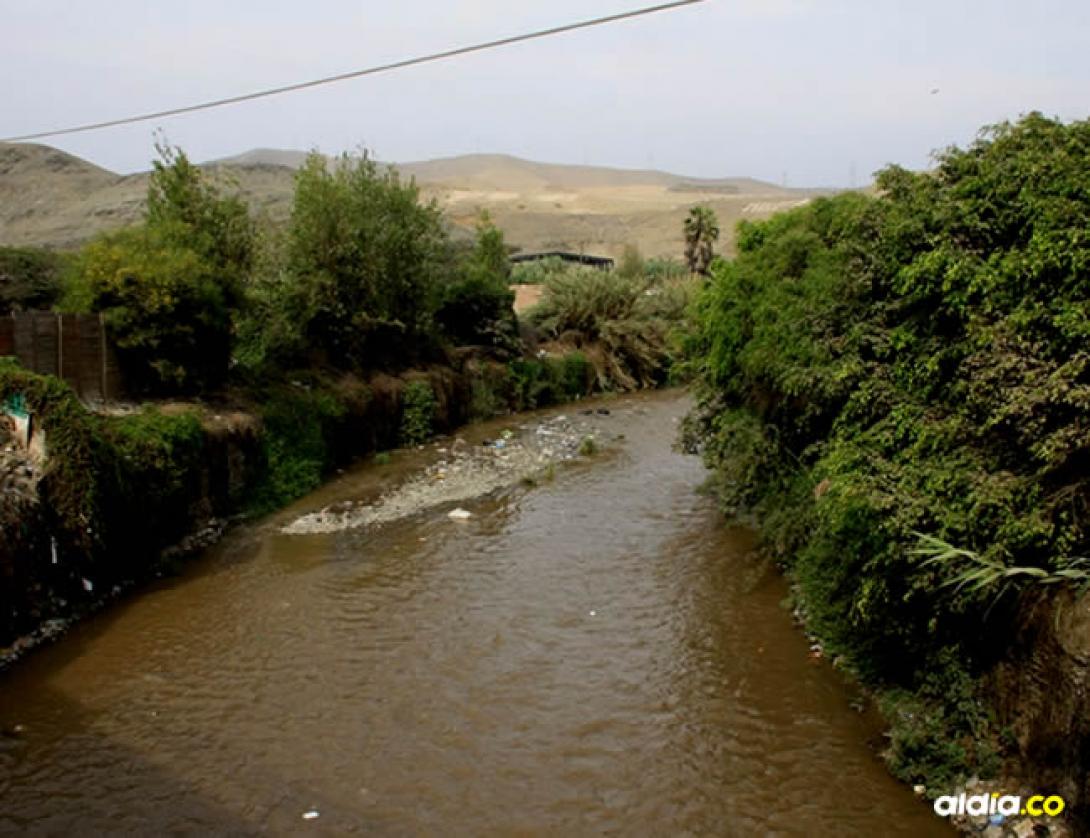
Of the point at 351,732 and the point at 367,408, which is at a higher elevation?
the point at 367,408

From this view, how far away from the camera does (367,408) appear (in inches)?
774

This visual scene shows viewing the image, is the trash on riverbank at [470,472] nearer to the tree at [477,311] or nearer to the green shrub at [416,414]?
the green shrub at [416,414]

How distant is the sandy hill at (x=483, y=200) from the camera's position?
40.3 metres

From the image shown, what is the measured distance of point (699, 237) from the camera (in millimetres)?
40781

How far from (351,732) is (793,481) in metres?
6.64

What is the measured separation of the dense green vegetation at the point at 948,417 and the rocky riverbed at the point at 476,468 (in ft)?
25.5

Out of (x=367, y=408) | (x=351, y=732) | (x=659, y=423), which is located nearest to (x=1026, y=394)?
(x=351, y=732)

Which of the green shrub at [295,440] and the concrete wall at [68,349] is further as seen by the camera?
the green shrub at [295,440]

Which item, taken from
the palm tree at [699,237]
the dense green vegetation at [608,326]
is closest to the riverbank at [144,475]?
the dense green vegetation at [608,326]

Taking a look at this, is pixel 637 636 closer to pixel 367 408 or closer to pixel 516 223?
pixel 367 408

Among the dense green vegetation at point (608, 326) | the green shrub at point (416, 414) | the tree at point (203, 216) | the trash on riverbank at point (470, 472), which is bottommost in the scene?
the trash on riverbank at point (470, 472)

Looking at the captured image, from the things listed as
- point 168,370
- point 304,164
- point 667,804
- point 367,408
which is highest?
point 304,164

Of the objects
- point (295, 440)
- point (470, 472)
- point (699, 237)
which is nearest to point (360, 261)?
point (295, 440)

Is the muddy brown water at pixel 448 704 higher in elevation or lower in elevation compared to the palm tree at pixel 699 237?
lower
